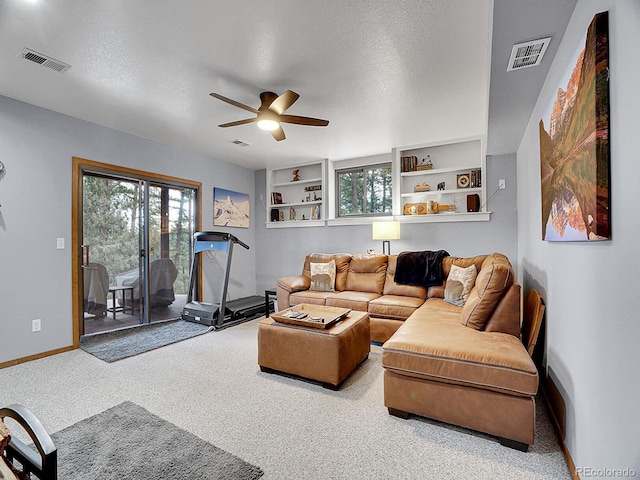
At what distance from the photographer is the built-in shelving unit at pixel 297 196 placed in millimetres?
5570

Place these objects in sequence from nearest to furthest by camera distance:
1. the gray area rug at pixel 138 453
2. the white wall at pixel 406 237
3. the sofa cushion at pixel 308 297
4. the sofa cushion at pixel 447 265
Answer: the gray area rug at pixel 138 453
the sofa cushion at pixel 447 265
the sofa cushion at pixel 308 297
the white wall at pixel 406 237

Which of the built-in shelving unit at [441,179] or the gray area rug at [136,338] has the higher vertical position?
the built-in shelving unit at [441,179]

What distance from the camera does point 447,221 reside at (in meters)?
4.49

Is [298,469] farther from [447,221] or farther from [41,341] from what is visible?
[447,221]

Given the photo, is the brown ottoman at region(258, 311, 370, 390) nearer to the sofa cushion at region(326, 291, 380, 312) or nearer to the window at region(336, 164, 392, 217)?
the sofa cushion at region(326, 291, 380, 312)

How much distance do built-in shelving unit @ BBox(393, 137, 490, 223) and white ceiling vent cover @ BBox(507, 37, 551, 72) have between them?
2.31 m

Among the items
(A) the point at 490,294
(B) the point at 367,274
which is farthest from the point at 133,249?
(A) the point at 490,294

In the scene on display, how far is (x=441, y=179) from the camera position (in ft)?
15.6

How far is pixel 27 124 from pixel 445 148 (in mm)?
5099

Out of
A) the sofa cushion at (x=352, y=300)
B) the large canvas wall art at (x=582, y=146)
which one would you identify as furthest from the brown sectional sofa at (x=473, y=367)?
the sofa cushion at (x=352, y=300)

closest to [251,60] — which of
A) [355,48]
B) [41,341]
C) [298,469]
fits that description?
[355,48]

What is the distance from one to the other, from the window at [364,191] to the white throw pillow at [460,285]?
1846 millimetres

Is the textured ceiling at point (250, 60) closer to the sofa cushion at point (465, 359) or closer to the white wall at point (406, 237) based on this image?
the white wall at point (406, 237)

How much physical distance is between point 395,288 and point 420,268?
413 millimetres
